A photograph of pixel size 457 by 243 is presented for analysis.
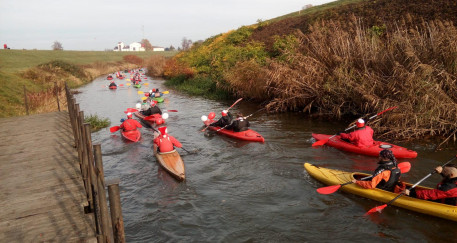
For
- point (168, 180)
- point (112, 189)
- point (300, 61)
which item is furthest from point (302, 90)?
point (112, 189)

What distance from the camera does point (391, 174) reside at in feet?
24.8

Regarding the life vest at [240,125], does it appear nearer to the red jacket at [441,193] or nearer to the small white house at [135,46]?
the red jacket at [441,193]

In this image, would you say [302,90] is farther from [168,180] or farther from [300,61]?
[168,180]

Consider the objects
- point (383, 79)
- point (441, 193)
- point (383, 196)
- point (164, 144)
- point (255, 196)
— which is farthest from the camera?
point (383, 79)

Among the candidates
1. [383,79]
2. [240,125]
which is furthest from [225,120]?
[383,79]

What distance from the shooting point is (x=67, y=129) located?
10.1m

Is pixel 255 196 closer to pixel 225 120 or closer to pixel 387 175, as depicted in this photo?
pixel 387 175

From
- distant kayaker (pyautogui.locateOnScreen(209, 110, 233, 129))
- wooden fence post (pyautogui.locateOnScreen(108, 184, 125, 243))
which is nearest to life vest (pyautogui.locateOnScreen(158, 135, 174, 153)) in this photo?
distant kayaker (pyautogui.locateOnScreen(209, 110, 233, 129))

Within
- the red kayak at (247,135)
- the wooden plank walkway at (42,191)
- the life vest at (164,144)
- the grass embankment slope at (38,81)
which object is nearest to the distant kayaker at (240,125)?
the red kayak at (247,135)

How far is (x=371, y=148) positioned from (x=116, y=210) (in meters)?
9.50

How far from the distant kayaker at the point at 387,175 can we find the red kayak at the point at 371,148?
8.94 feet

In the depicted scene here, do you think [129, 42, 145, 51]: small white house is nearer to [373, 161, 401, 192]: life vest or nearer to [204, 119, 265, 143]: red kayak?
[204, 119, 265, 143]: red kayak

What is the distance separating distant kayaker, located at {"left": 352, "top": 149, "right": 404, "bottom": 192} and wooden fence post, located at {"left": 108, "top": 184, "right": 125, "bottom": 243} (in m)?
6.29

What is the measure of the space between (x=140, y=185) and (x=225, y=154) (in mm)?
3659
